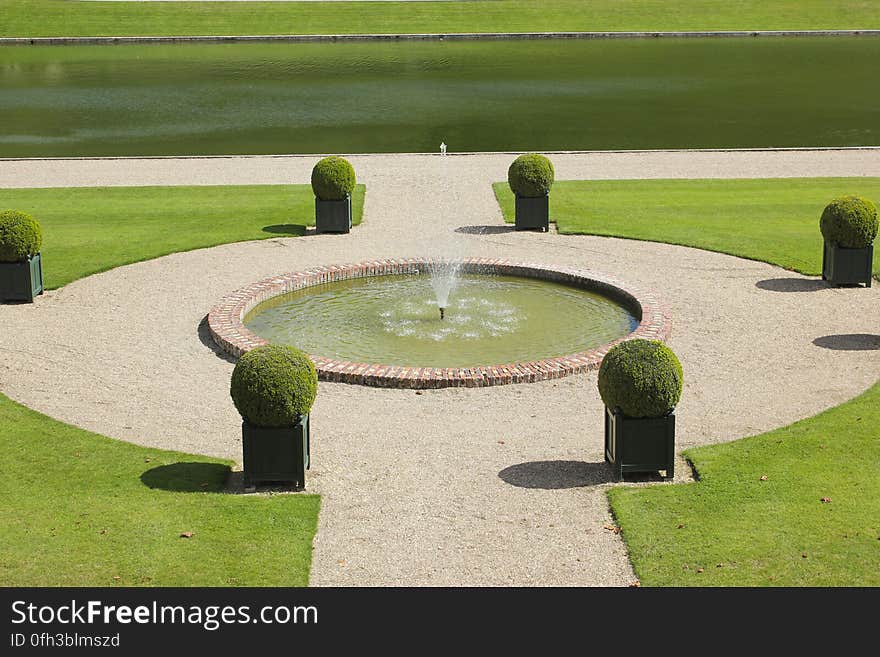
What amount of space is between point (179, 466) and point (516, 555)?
4.17 meters

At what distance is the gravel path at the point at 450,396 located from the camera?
11.7 metres

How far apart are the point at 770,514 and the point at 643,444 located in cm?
157

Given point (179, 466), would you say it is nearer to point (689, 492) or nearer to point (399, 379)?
point (399, 379)

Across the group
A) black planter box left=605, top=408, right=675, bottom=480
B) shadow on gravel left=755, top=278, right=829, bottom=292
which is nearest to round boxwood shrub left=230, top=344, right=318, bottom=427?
black planter box left=605, top=408, right=675, bottom=480

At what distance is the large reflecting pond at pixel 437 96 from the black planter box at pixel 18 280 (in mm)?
18551

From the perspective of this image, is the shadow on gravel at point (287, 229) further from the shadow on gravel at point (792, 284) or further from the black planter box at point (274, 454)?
the black planter box at point (274, 454)

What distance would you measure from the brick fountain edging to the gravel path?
0.22 metres

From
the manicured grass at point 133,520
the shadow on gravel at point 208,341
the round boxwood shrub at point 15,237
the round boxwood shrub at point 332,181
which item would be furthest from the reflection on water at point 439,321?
the manicured grass at point 133,520

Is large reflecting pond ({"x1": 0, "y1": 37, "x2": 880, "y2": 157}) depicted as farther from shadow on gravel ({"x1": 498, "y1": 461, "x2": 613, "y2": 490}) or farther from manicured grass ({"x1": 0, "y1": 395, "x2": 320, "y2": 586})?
shadow on gravel ({"x1": 498, "y1": 461, "x2": 613, "y2": 490})

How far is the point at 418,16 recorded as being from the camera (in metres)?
80.9

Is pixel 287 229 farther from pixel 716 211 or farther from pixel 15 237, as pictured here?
pixel 716 211

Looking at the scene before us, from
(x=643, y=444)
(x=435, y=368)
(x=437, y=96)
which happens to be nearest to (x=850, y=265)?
(x=435, y=368)

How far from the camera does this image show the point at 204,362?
17078 millimetres

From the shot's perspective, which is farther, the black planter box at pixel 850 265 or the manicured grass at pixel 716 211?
the manicured grass at pixel 716 211
